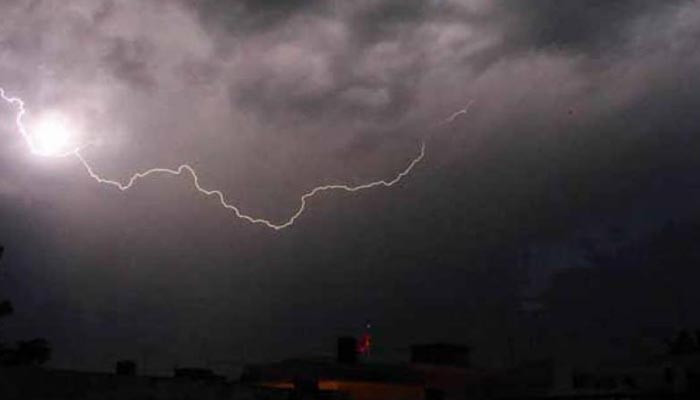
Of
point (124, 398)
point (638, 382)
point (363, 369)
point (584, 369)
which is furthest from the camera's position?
point (363, 369)

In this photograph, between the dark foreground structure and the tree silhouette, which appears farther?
the tree silhouette

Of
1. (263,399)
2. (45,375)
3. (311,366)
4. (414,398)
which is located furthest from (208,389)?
(414,398)

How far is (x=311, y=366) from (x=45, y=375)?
1587 cm

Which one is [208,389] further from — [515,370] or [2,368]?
[515,370]

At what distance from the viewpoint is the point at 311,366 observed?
35.3 meters

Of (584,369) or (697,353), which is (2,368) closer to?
(584,369)

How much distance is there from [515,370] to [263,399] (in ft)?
49.2

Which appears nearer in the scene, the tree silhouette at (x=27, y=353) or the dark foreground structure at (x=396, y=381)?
the dark foreground structure at (x=396, y=381)

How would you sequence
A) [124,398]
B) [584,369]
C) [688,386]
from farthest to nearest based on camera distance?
[584,369], [688,386], [124,398]

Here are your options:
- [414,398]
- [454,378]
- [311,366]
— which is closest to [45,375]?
[311,366]

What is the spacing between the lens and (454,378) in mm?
40688

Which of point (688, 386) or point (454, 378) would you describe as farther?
point (454, 378)

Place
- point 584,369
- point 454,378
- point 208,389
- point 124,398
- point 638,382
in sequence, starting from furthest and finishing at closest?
point 454,378, point 584,369, point 638,382, point 208,389, point 124,398

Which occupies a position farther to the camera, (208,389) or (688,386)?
(688,386)
